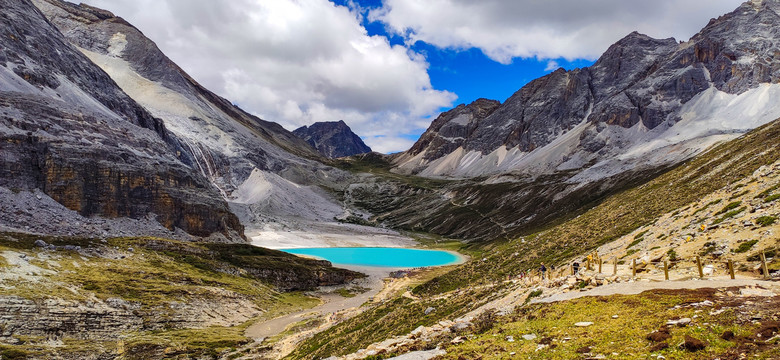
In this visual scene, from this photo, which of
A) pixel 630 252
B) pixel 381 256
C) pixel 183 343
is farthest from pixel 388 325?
pixel 381 256

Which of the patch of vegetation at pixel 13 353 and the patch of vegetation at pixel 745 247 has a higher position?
the patch of vegetation at pixel 745 247

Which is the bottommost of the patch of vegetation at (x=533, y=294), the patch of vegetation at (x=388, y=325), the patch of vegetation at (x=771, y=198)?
the patch of vegetation at (x=388, y=325)

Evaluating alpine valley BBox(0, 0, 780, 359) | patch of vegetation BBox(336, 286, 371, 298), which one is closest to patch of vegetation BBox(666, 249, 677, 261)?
alpine valley BBox(0, 0, 780, 359)

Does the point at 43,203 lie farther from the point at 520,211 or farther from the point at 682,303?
the point at 520,211

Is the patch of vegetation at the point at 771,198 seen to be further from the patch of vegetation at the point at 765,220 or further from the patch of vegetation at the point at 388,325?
the patch of vegetation at the point at 388,325

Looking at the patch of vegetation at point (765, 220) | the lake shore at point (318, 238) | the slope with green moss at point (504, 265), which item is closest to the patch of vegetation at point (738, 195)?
the patch of vegetation at point (765, 220)

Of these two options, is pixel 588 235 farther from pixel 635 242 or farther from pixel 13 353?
pixel 13 353

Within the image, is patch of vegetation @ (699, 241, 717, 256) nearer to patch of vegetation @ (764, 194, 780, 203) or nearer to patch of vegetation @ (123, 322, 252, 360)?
patch of vegetation @ (764, 194, 780, 203)
